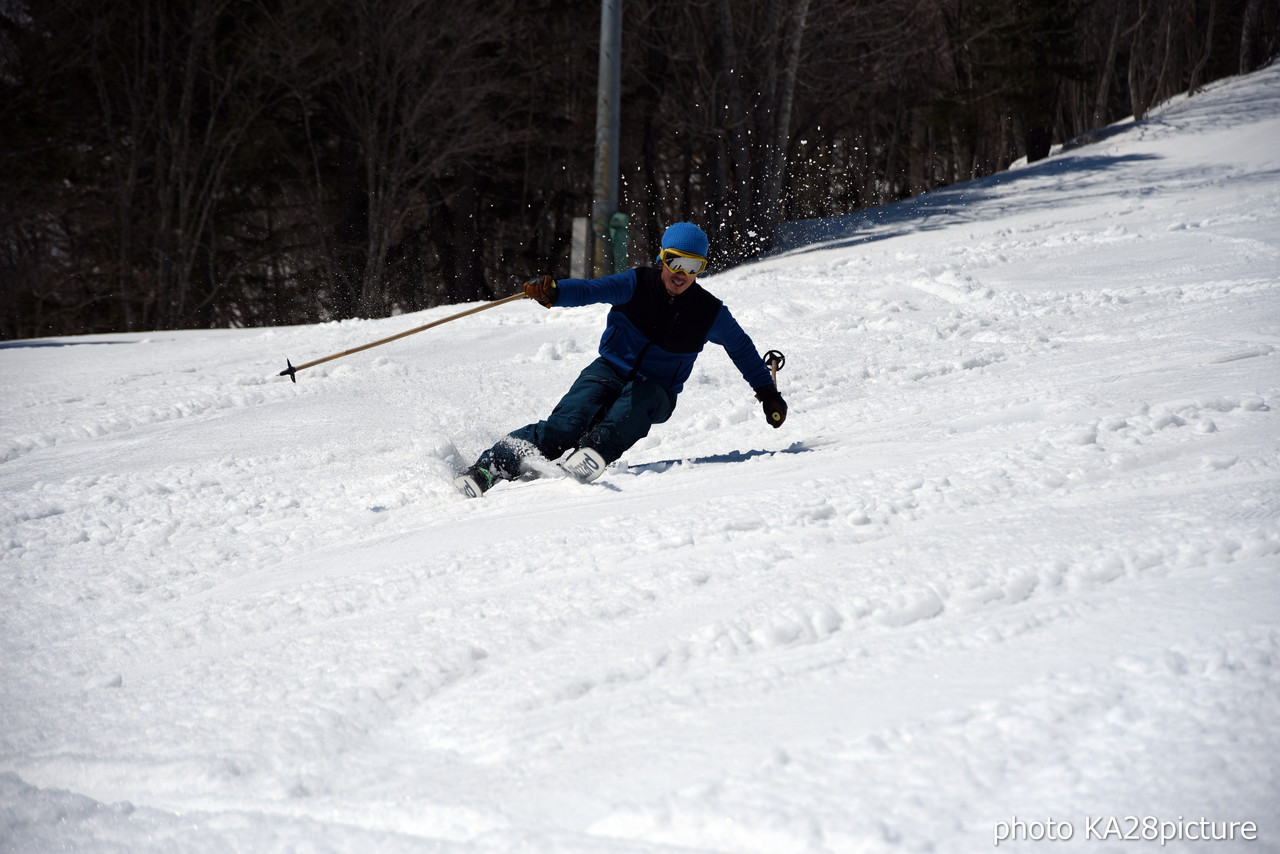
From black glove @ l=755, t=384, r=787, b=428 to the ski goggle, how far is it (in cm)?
72

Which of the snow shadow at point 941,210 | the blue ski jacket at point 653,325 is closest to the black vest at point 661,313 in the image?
the blue ski jacket at point 653,325

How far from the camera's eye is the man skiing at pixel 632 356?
4445mm

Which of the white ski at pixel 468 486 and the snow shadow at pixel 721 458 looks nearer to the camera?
Answer: the white ski at pixel 468 486

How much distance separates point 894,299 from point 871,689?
6.21 m

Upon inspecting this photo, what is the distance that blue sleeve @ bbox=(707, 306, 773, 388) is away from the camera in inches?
189

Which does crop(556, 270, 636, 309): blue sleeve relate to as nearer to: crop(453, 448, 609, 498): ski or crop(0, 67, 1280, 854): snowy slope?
crop(453, 448, 609, 498): ski

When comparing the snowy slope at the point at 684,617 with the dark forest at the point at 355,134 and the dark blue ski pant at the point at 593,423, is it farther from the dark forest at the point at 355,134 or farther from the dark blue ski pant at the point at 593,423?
the dark forest at the point at 355,134

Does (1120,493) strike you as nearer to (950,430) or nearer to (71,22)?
(950,430)

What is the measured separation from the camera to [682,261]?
14.8 feet

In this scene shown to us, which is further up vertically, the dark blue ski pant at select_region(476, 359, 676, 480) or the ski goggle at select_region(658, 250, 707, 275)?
the ski goggle at select_region(658, 250, 707, 275)

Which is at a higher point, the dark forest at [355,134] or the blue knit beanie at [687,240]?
the dark forest at [355,134]

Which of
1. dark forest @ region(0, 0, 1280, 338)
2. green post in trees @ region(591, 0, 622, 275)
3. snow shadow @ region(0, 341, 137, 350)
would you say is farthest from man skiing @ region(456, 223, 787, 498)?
dark forest @ region(0, 0, 1280, 338)

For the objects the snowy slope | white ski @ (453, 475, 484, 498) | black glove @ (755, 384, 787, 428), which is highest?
black glove @ (755, 384, 787, 428)

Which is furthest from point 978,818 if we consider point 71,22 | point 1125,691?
point 71,22
